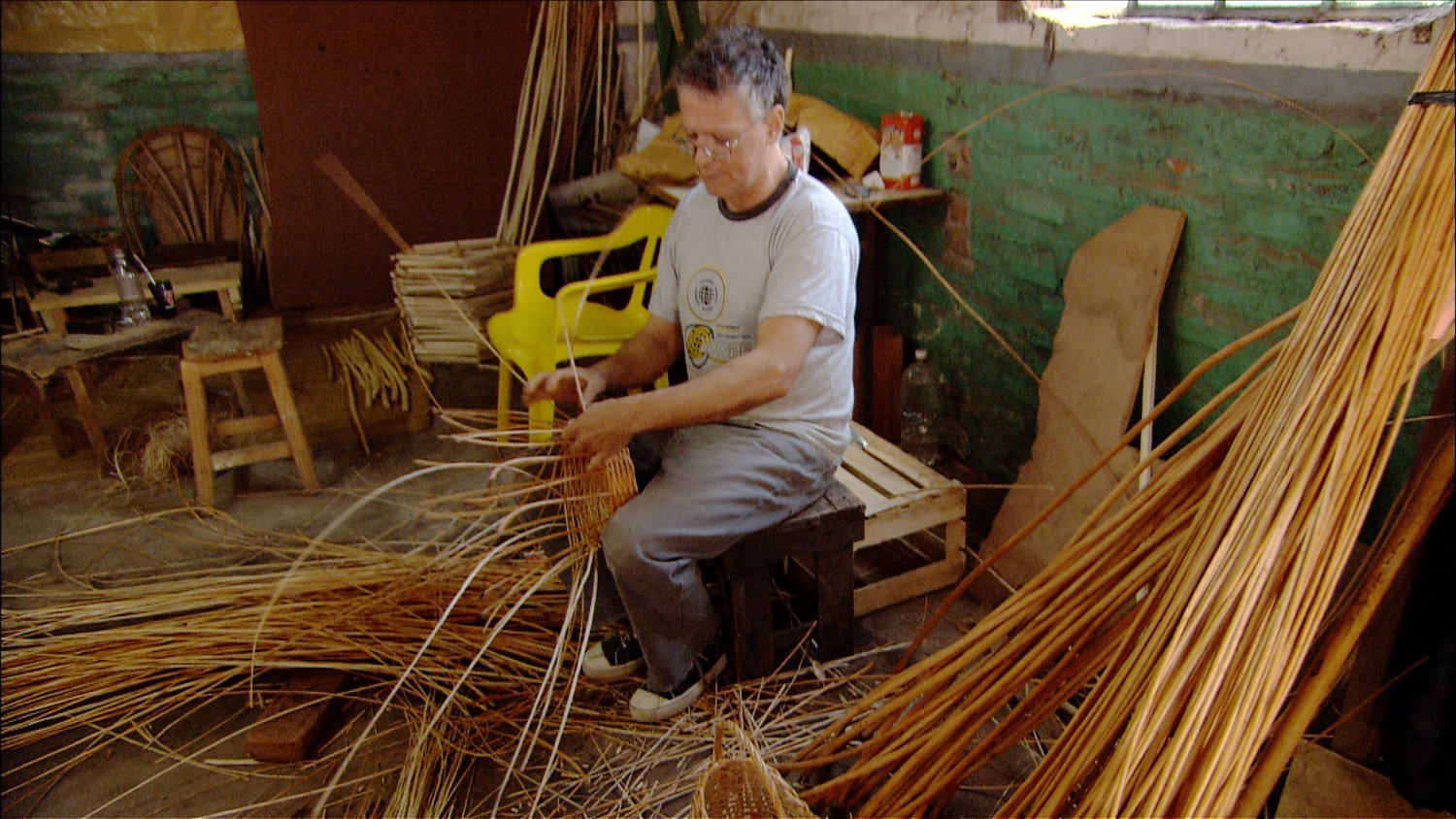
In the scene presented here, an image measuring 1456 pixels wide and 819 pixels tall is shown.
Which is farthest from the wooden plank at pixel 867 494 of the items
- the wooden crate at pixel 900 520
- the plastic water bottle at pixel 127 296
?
the plastic water bottle at pixel 127 296

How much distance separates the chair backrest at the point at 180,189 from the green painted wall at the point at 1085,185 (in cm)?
327

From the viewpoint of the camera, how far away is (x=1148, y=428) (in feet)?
7.12

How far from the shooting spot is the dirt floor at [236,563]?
1.88m

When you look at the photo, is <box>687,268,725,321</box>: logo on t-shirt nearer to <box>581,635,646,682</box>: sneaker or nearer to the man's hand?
the man's hand

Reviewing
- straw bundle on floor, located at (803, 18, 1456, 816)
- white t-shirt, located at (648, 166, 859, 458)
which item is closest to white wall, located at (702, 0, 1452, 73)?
straw bundle on floor, located at (803, 18, 1456, 816)

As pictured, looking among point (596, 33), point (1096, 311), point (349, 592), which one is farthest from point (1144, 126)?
point (596, 33)

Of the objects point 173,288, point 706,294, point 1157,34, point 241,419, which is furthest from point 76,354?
point 1157,34

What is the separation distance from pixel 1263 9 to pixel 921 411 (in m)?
1.47

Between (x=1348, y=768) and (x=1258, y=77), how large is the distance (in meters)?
1.29

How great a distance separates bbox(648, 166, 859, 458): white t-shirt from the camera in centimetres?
181

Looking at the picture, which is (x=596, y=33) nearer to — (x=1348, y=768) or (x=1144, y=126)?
(x=1144, y=126)

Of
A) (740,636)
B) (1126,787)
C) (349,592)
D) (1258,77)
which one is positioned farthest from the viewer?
(349,592)

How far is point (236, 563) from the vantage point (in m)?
2.78

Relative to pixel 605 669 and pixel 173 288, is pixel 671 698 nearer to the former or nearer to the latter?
pixel 605 669
